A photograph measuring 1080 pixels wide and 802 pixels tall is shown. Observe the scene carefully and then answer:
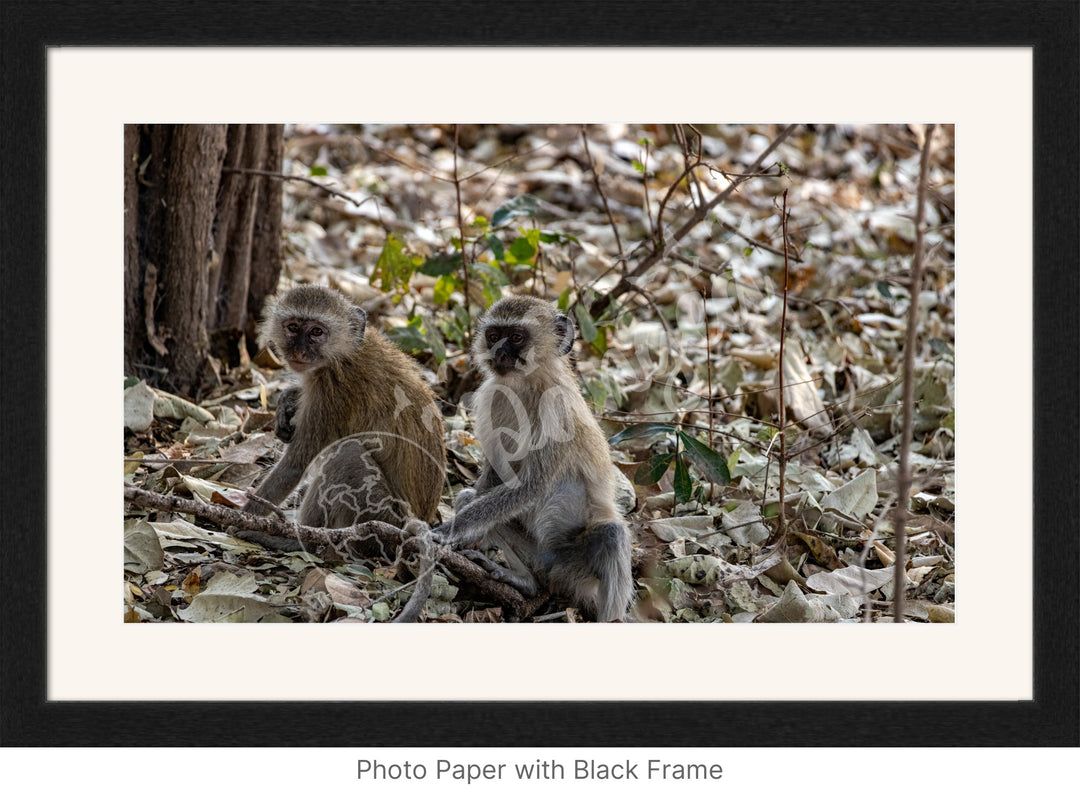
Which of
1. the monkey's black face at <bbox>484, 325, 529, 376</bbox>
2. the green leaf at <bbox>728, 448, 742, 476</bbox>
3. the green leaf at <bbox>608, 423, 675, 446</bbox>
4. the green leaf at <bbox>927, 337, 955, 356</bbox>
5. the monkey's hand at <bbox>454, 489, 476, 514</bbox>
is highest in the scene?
the green leaf at <bbox>927, 337, 955, 356</bbox>

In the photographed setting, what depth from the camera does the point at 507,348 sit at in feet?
20.1

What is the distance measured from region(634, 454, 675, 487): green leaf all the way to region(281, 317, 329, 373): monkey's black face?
182 cm

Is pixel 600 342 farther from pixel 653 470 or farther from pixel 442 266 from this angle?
pixel 653 470

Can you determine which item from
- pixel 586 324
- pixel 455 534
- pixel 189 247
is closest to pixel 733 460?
pixel 586 324

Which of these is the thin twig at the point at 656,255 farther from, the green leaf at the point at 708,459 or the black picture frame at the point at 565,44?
the black picture frame at the point at 565,44

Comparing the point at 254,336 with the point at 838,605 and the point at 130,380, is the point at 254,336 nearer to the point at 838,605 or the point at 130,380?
the point at 130,380

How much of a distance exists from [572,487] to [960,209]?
88.8 inches

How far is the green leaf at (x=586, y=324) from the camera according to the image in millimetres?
7520

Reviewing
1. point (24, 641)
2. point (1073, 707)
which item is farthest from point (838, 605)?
point (24, 641)

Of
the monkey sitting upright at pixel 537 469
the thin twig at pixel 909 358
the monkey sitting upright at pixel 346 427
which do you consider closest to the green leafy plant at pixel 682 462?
the monkey sitting upright at pixel 537 469

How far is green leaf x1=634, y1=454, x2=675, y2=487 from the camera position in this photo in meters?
6.28

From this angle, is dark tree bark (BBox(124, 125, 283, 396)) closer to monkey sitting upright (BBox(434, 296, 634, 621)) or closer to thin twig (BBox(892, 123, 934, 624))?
monkey sitting upright (BBox(434, 296, 634, 621))

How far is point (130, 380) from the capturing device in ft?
23.3

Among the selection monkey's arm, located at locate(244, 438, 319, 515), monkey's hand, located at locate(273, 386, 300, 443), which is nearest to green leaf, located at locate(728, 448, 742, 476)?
monkey's arm, located at locate(244, 438, 319, 515)
